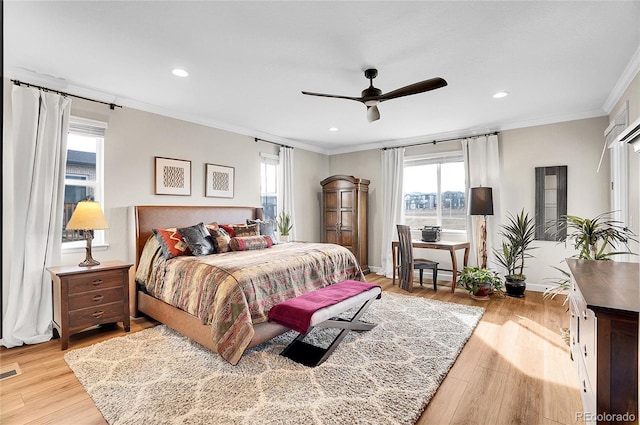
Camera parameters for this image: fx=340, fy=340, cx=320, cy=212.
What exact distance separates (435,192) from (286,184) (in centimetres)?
262

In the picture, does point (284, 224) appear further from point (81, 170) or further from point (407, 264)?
point (81, 170)

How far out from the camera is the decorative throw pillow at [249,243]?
413cm

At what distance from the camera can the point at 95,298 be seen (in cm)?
328

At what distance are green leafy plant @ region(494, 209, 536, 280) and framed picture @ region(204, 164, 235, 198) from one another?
4.08 metres

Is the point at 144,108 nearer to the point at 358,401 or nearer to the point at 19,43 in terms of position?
the point at 19,43

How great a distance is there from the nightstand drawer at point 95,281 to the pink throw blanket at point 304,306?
167 centimetres

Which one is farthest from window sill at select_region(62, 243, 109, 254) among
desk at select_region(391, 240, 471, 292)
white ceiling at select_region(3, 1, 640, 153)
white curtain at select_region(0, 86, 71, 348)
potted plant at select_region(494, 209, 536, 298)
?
potted plant at select_region(494, 209, 536, 298)

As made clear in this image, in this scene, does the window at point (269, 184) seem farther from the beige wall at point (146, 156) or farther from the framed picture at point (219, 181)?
the framed picture at point (219, 181)

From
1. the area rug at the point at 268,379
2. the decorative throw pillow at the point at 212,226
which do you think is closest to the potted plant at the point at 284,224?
the decorative throw pillow at the point at 212,226

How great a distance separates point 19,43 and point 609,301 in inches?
170

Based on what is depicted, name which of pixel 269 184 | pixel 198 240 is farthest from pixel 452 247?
pixel 198 240

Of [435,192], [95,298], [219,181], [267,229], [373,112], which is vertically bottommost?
[95,298]

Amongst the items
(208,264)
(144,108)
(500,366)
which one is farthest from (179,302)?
(500,366)

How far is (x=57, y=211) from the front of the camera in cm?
342
